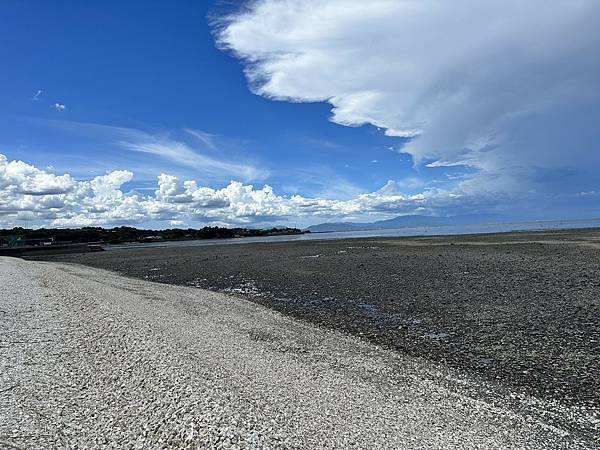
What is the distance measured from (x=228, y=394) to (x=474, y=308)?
399 inches

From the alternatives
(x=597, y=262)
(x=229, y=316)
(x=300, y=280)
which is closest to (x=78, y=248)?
(x=300, y=280)

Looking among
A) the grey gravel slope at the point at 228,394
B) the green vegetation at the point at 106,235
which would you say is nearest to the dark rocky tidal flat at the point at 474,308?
the grey gravel slope at the point at 228,394

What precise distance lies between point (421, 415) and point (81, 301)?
11480 millimetres

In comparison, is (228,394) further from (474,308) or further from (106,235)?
(106,235)

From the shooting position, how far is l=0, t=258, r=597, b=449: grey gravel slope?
5512mm

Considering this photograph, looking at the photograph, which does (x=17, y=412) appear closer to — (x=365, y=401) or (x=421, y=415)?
(x=365, y=401)

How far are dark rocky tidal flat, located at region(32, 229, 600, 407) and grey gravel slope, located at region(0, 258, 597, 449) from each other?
122cm

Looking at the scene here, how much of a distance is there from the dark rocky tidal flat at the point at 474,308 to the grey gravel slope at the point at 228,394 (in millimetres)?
1219

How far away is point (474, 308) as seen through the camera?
45.0 ft

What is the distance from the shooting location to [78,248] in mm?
74875

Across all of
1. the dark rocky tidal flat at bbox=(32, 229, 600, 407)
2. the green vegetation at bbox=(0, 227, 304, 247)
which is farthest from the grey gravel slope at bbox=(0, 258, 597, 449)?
the green vegetation at bbox=(0, 227, 304, 247)

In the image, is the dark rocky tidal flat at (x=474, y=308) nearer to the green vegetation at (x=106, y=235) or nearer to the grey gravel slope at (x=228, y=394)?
the grey gravel slope at (x=228, y=394)

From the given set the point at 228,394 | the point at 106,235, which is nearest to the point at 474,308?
the point at 228,394

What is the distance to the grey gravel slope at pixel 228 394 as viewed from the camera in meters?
5.51
